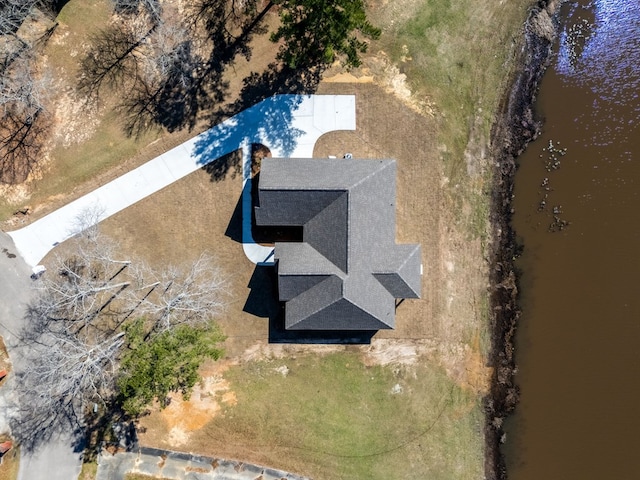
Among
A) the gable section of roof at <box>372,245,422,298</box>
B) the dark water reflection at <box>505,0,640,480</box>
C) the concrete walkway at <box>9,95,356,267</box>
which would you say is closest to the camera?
the gable section of roof at <box>372,245,422,298</box>

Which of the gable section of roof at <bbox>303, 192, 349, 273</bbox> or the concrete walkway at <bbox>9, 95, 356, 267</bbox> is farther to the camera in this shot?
the concrete walkway at <bbox>9, 95, 356, 267</bbox>

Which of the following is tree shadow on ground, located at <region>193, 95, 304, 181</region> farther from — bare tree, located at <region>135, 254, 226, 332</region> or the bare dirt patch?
the bare dirt patch

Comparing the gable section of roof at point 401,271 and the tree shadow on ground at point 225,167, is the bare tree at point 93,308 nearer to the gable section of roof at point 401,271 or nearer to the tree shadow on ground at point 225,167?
the tree shadow on ground at point 225,167

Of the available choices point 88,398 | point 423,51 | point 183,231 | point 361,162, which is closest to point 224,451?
point 88,398

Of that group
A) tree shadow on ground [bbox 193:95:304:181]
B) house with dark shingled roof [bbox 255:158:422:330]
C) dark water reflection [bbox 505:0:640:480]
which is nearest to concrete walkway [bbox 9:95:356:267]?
tree shadow on ground [bbox 193:95:304:181]

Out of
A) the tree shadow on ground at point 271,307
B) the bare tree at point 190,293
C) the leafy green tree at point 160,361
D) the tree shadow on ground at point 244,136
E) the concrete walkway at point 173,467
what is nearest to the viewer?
the leafy green tree at point 160,361

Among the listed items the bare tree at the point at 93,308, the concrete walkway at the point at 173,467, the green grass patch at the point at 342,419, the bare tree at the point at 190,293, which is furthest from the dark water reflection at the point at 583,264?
the bare tree at the point at 93,308

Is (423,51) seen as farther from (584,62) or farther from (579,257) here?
(579,257)

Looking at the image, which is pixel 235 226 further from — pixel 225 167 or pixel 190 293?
pixel 190 293
